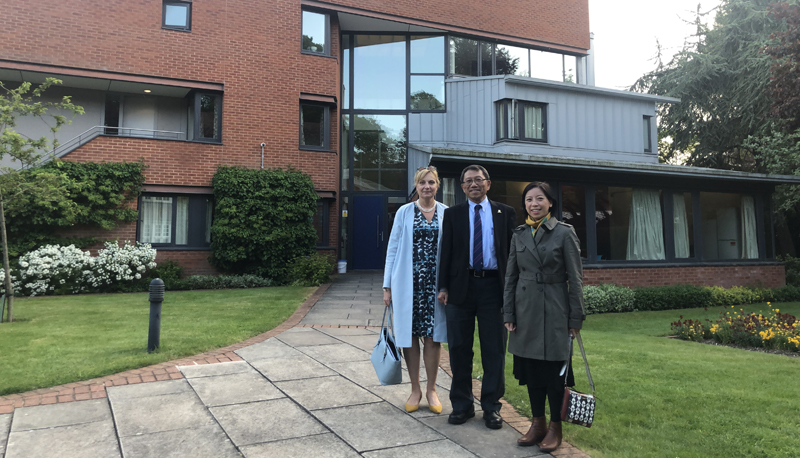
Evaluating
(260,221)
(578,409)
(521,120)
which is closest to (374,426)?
(578,409)

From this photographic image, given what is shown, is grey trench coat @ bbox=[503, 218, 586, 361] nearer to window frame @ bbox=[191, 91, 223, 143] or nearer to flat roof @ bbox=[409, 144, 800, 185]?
flat roof @ bbox=[409, 144, 800, 185]

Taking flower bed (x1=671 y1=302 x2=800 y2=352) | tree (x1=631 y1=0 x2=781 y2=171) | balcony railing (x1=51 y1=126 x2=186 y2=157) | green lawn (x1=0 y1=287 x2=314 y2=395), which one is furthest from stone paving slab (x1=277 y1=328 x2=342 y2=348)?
tree (x1=631 y1=0 x2=781 y2=171)

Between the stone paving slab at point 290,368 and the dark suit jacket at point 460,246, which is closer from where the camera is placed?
the dark suit jacket at point 460,246

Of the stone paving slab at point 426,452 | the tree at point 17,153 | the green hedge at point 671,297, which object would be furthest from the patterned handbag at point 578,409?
the tree at point 17,153

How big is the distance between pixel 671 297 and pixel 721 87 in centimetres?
1231

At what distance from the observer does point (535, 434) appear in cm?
326

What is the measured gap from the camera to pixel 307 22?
15648 millimetres

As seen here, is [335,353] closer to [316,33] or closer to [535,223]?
[535,223]

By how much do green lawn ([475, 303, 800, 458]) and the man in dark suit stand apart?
60 cm

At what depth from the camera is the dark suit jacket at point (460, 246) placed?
11.9ft

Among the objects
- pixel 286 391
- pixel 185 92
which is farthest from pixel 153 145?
pixel 286 391

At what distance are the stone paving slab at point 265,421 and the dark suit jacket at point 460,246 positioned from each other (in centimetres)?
135

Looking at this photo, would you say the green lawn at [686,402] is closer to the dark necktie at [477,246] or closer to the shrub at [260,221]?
the dark necktie at [477,246]

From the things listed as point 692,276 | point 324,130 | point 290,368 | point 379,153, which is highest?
point 324,130
